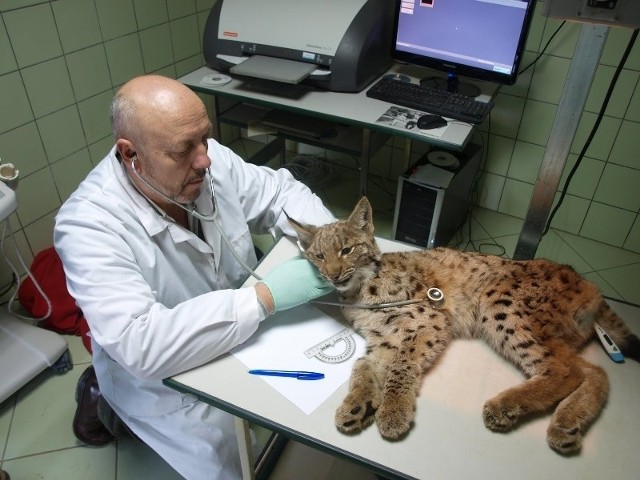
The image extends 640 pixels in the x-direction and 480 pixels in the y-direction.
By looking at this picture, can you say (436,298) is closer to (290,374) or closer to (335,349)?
(335,349)

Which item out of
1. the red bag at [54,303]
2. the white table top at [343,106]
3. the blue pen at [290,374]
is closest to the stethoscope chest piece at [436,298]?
the blue pen at [290,374]

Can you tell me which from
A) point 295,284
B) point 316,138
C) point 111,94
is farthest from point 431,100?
point 111,94

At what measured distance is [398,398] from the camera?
1.05 m

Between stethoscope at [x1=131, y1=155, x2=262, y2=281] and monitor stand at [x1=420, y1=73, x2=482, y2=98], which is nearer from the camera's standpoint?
stethoscope at [x1=131, y1=155, x2=262, y2=281]

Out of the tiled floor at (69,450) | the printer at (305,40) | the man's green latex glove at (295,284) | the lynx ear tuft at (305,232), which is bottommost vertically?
the tiled floor at (69,450)

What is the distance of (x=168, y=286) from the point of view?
56.1 inches

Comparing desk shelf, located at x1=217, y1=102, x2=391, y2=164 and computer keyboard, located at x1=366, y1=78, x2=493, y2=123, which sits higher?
computer keyboard, located at x1=366, y1=78, x2=493, y2=123

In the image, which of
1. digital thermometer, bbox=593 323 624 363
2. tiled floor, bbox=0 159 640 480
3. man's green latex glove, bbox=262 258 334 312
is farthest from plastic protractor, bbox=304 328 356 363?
tiled floor, bbox=0 159 640 480

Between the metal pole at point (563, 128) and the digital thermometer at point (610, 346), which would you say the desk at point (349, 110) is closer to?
the metal pole at point (563, 128)

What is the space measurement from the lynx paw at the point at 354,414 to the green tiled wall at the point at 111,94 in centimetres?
201

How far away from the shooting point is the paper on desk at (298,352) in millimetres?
1099

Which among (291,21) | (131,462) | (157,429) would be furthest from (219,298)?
(291,21)

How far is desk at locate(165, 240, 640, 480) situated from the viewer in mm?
959

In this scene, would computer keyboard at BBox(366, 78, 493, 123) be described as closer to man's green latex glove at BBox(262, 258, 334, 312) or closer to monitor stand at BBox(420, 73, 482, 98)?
monitor stand at BBox(420, 73, 482, 98)
